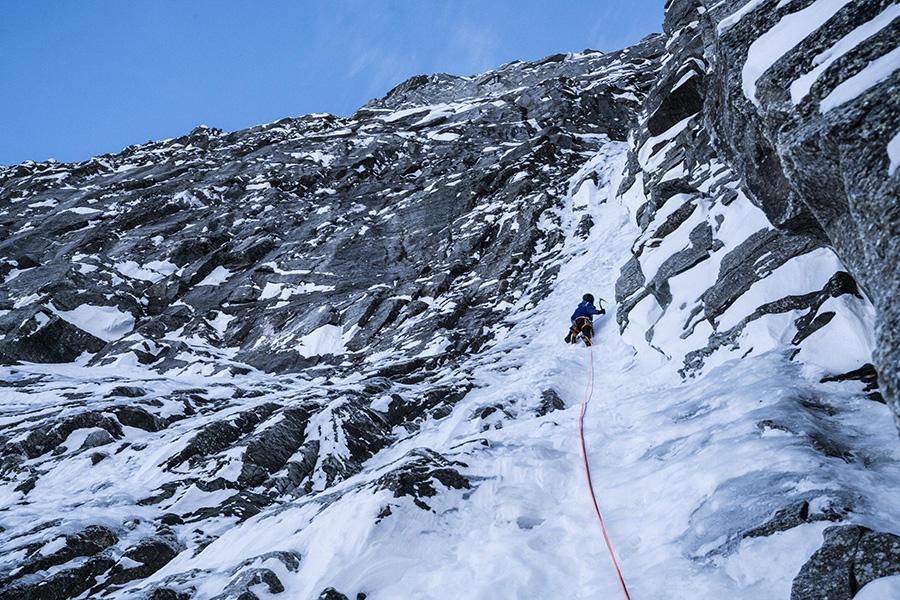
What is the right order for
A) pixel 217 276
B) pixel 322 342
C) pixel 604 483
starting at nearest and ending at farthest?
pixel 604 483 < pixel 322 342 < pixel 217 276

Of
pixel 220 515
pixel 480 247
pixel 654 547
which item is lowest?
pixel 654 547

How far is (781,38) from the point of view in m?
6.26

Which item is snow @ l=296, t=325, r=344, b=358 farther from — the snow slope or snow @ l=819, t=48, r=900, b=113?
snow @ l=819, t=48, r=900, b=113

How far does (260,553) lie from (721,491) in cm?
550

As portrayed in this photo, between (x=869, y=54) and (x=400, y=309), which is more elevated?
(x=400, y=309)

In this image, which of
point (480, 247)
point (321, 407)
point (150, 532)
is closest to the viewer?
point (150, 532)

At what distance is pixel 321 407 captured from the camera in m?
12.8

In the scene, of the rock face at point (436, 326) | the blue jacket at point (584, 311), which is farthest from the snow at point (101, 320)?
the blue jacket at point (584, 311)

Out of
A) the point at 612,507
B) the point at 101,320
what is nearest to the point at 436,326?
the point at 612,507

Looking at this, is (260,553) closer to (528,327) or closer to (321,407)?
(321,407)

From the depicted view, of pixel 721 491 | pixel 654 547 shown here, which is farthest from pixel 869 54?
pixel 654 547

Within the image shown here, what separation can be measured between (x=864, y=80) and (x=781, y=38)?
2267 millimetres

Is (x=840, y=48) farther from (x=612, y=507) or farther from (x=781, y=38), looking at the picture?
(x=612, y=507)

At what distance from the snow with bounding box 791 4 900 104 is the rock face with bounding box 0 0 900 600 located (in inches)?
1.7
